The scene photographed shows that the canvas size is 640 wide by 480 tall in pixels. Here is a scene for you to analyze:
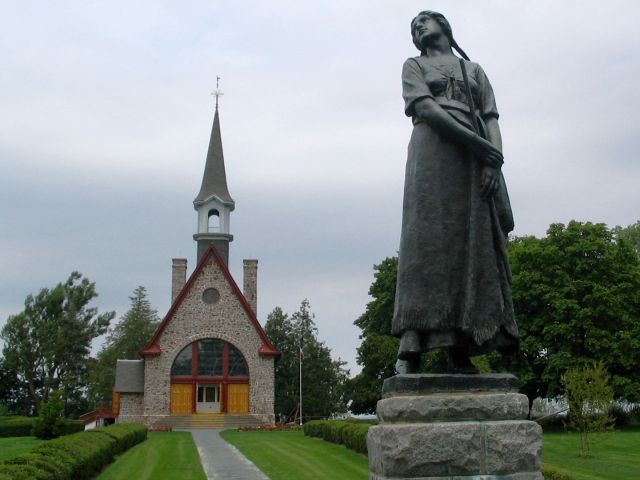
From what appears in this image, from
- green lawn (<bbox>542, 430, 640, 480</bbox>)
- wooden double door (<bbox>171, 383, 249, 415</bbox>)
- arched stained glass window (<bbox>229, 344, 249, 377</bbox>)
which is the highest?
arched stained glass window (<bbox>229, 344, 249, 377</bbox>)

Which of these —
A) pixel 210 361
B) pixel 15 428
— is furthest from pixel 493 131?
pixel 210 361

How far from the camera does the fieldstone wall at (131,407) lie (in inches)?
1752

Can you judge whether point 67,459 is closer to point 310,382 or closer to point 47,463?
point 47,463

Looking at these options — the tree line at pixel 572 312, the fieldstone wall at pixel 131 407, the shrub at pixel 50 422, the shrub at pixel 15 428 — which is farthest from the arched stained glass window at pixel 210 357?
the shrub at pixel 50 422

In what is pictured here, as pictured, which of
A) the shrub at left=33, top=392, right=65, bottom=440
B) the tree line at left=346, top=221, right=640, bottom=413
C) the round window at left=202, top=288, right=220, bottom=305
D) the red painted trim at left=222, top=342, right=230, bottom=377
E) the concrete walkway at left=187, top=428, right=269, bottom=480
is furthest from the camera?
the round window at left=202, top=288, right=220, bottom=305

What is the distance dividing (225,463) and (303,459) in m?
2.32

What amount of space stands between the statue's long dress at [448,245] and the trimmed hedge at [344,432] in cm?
1645

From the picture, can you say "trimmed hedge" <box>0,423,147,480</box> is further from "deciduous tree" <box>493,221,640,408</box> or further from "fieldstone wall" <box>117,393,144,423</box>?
"fieldstone wall" <box>117,393,144,423</box>

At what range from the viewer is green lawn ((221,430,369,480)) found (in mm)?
17719

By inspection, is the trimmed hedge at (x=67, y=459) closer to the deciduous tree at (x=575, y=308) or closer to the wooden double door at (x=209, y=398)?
the deciduous tree at (x=575, y=308)

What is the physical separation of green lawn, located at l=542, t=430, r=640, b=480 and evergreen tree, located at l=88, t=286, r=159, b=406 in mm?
43341

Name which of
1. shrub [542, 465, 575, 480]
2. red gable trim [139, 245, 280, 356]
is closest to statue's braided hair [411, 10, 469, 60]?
shrub [542, 465, 575, 480]

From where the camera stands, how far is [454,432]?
5.15 m

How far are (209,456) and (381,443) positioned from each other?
19.0 m
